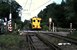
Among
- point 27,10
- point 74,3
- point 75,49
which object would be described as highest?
point 74,3

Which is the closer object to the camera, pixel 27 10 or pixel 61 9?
pixel 27 10

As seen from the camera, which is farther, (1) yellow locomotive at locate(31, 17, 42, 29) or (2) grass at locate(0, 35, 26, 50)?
(1) yellow locomotive at locate(31, 17, 42, 29)

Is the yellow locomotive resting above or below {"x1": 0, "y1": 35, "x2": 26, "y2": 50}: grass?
above

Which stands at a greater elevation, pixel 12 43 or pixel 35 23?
pixel 35 23

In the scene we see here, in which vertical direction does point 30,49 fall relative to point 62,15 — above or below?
below

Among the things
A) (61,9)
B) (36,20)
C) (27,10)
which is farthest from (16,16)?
(27,10)

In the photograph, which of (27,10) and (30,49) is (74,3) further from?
(30,49)

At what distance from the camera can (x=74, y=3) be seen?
1825 inches

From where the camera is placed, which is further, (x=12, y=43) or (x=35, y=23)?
(x=35, y=23)

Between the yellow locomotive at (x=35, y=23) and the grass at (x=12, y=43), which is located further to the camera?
the yellow locomotive at (x=35, y=23)

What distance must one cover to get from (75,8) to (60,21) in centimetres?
3435

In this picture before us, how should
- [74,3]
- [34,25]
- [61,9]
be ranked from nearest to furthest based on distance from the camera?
[74,3] → [34,25] → [61,9]

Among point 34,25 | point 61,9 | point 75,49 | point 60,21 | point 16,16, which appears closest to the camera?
point 75,49

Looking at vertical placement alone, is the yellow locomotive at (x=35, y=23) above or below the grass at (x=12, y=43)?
above
